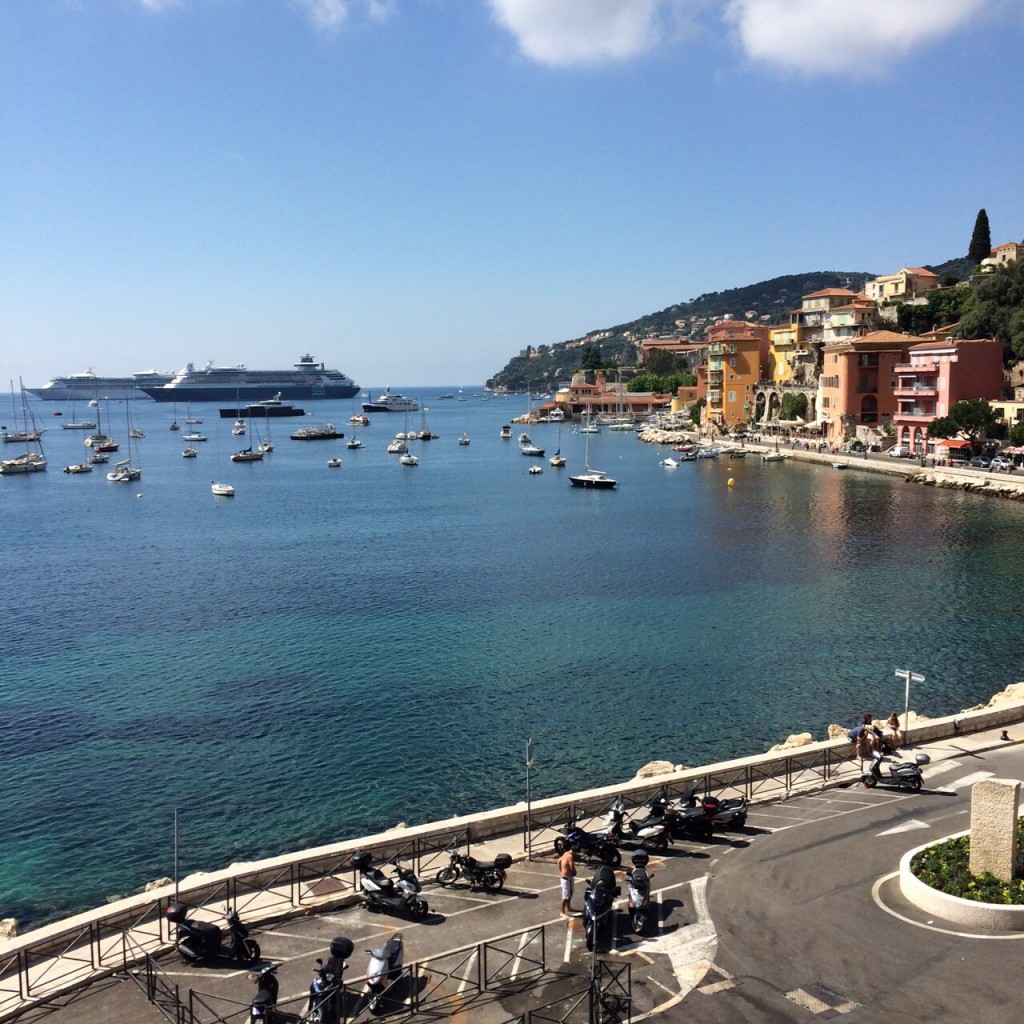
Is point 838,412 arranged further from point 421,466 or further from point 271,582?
point 271,582

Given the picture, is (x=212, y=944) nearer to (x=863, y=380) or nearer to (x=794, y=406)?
(x=863, y=380)

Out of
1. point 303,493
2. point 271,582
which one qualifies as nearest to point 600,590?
point 271,582

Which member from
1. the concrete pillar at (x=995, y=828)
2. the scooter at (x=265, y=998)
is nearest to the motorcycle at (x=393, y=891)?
the scooter at (x=265, y=998)

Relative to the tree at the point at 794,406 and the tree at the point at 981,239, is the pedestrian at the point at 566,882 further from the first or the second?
the tree at the point at 981,239

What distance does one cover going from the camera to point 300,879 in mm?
13406

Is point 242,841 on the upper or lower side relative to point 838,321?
lower

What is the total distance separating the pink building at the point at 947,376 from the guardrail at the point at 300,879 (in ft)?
220

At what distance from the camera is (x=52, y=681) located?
96.3 ft

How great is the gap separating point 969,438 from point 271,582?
57265 mm

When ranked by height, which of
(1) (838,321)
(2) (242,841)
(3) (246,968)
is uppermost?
(1) (838,321)

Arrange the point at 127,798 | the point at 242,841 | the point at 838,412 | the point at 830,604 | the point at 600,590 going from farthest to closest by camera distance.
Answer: the point at 838,412 → the point at 600,590 → the point at 830,604 → the point at 127,798 → the point at 242,841

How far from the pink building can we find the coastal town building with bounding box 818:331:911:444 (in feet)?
27.9

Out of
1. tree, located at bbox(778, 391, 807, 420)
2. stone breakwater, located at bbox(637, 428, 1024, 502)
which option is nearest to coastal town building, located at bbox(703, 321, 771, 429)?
tree, located at bbox(778, 391, 807, 420)

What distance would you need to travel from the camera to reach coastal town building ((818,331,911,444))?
9138 centimetres
